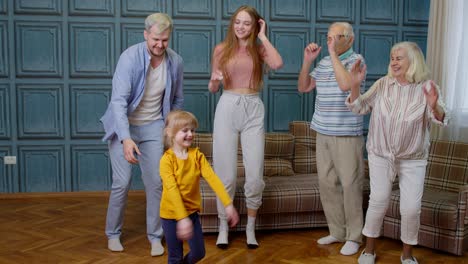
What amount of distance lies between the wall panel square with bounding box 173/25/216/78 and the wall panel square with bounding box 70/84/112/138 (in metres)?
0.72

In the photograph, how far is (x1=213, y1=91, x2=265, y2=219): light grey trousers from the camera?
10.5ft

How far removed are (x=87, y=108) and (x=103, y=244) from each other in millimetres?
1668

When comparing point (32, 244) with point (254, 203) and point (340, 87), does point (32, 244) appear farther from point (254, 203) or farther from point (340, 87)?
point (340, 87)

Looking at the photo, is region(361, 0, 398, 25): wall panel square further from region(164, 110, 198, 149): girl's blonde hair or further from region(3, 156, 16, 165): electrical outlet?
region(3, 156, 16, 165): electrical outlet

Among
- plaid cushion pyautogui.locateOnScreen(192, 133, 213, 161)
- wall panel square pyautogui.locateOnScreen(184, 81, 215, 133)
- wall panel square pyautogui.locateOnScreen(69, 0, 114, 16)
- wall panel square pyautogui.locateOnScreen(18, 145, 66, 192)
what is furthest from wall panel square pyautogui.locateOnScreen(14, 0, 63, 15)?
plaid cushion pyautogui.locateOnScreen(192, 133, 213, 161)

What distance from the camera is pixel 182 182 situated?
2.46 meters

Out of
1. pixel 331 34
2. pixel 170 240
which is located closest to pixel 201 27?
pixel 331 34

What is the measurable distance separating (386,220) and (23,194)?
3118 millimetres

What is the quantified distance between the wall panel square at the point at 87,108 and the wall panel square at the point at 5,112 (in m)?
0.54

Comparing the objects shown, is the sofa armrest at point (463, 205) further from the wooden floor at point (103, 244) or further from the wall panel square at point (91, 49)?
the wall panel square at point (91, 49)

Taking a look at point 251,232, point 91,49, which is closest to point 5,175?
point 91,49

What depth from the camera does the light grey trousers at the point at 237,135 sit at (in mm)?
3203

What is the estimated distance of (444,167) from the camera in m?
3.72

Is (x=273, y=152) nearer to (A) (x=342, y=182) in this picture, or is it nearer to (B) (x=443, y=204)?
(A) (x=342, y=182)
